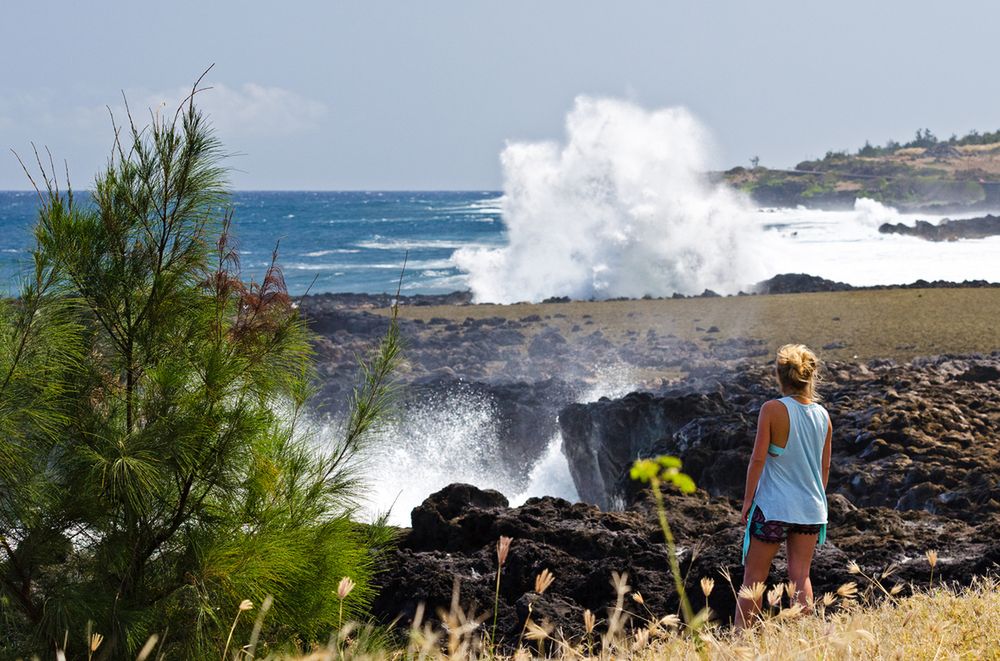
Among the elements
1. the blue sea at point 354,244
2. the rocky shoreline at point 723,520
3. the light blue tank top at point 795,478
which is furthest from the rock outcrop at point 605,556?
the blue sea at point 354,244

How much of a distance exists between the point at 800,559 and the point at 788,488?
1.04 ft

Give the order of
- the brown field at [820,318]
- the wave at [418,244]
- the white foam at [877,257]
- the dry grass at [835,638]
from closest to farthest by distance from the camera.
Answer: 1. the dry grass at [835,638]
2. the brown field at [820,318]
3. the white foam at [877,257]
4. the wave at [418,244]

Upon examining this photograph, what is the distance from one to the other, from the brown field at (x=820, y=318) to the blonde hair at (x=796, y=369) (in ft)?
33.8

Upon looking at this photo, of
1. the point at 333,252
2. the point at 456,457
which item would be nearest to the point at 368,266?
the point at 333,252

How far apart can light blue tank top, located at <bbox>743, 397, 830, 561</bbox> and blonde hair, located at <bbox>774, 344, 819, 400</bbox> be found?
7 cm

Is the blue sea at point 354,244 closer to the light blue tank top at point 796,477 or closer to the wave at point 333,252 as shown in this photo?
the wave at point 333,252

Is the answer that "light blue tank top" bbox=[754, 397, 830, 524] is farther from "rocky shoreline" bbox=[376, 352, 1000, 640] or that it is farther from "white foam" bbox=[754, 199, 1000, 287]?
"white foam" bbox=[754, 199, 1000, 287]

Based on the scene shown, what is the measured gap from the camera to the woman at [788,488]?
468 cm

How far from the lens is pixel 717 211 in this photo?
35312 millimetres

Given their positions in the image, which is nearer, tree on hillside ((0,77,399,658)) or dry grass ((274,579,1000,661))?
dry grass ((274,579,1000,661))

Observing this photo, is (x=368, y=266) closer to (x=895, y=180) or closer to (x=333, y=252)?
(x=333, y=252)

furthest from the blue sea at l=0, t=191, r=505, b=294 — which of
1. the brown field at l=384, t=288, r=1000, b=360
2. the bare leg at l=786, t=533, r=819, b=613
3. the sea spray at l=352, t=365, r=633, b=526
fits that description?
the brown field at l=384, t=288, r=1000, b=360

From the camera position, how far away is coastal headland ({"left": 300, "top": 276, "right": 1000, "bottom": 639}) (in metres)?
5.91

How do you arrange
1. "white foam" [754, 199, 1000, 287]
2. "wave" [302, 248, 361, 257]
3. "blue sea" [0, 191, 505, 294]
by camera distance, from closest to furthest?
"white foam" [754, 199, 1000, 287] < "blue sea" [0, 191, 505, 294] < "wave" [302, 248, 361, 257]
